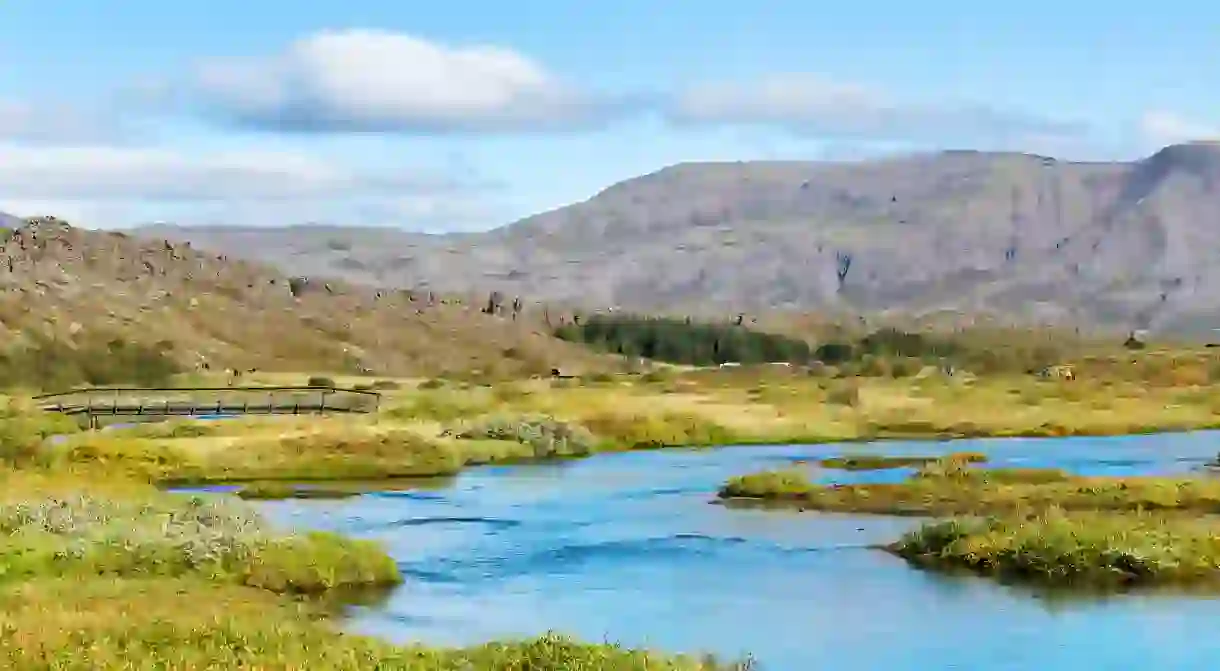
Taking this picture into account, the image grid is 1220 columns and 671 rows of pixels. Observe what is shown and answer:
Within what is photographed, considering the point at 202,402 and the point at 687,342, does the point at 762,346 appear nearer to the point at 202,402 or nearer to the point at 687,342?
the point at 687,342

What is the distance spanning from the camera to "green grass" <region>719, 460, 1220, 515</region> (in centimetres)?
3884

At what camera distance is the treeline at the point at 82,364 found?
92250 mm

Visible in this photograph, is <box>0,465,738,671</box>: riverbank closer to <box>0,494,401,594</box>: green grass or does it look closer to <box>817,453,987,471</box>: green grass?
<box>0,494,401,594</box>: green grass

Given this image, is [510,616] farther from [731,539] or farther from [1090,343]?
[1090,343]

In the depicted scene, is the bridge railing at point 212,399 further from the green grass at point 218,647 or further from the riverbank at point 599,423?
the green grass at point 218,647

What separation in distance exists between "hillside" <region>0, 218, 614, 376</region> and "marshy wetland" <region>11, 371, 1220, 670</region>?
156 feet

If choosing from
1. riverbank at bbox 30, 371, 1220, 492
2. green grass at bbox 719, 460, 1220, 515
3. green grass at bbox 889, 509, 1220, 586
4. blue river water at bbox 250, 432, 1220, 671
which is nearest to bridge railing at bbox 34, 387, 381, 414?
riverbank at bbox 30, 371, 1220, 492

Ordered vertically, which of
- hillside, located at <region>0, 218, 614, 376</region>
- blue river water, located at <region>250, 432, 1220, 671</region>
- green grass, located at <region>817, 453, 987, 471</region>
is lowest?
blue river water, located at <region>250, 432, 1220, 671</region>

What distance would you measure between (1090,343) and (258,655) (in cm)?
14078

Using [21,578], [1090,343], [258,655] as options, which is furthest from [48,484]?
[1090,343]

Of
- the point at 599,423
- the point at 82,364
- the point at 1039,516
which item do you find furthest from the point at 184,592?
the point at 82,364

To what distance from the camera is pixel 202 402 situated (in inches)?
2992

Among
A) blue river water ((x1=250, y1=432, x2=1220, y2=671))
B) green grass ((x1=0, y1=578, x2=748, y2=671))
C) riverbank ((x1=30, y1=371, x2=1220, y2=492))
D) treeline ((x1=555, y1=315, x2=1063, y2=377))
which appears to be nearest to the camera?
green grass ((x1=0, y1=578, x2=748, y2=671))

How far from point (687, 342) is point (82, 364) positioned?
53.1 meters
